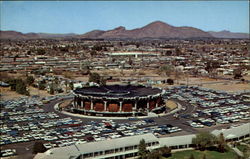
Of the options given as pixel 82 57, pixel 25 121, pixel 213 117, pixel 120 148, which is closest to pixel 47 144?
pixel 120 148

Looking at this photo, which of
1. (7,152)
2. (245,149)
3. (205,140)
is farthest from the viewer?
(205,140)

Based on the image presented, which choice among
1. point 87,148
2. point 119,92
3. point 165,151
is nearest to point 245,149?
point 165,151

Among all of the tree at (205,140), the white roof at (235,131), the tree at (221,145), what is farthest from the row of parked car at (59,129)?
the tree at (221,145)

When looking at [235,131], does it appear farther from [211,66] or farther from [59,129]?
[211,66]

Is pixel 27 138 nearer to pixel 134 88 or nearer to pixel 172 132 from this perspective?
pixel 172 132

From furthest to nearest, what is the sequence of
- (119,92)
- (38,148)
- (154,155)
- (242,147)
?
1. (119,92)
2. (242,147)
3. (38,148)
4. (154,155)

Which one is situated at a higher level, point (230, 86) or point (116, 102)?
point (116, 102)

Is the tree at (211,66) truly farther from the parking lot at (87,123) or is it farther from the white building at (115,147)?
the white building at (115,147)
